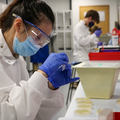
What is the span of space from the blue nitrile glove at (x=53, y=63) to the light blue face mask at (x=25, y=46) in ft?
0.55

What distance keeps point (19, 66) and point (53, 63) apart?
0.32m

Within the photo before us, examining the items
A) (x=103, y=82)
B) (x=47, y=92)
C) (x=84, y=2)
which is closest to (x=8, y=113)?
(x=47, y=92)

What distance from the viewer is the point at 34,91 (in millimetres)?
902

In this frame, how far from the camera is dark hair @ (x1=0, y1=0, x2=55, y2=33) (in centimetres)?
106

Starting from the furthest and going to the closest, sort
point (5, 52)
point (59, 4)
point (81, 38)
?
point (59, 4), point (81, 38), point (5, 52)

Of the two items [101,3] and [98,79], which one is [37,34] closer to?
[98,79]

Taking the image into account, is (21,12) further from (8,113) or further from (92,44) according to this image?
(92,44)

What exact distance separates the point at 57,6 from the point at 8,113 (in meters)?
9.03

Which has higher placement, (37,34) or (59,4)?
(59,4)

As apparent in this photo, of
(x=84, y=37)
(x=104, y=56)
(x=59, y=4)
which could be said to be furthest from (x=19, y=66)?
(x=59, y=4)

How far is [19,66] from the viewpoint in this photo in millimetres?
1257

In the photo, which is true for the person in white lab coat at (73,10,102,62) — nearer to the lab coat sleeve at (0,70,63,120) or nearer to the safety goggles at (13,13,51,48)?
the safety goggles at (13,13,51,48)

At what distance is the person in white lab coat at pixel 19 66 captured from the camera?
0.87 metres

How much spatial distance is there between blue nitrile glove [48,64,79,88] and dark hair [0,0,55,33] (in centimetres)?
34
